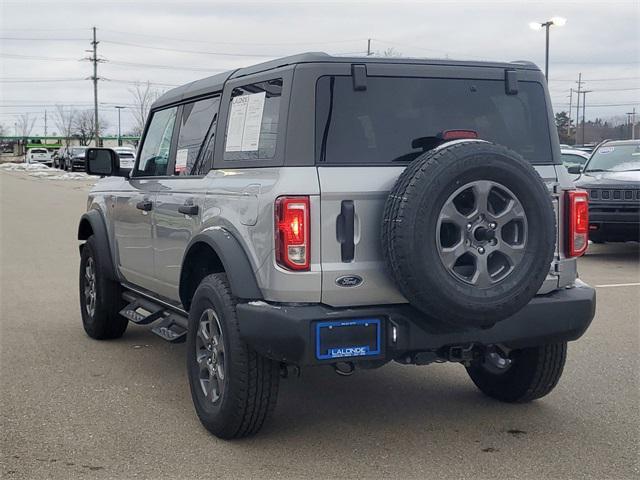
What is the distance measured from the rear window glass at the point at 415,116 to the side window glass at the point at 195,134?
3.74 feet

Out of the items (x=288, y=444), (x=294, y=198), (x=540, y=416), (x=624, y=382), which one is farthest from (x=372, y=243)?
(x=624, y=382)

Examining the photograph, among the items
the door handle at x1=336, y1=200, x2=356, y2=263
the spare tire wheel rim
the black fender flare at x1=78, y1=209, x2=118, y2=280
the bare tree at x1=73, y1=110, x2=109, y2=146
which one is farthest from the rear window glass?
the bare tree at x1=73, y1=110, x2=109, y2=146

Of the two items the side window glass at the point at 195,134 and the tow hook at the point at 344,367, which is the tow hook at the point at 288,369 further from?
the side window glass at the point at 195,134

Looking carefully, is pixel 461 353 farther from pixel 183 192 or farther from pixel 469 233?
pixel 183 192

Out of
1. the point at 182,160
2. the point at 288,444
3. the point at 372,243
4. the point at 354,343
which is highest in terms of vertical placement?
the point at 182,160

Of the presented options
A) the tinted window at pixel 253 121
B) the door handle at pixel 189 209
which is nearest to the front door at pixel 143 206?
the door handle at pixel 189 209

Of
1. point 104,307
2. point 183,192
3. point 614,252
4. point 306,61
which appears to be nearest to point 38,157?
point 614,252

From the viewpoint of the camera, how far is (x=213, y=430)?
190 inches

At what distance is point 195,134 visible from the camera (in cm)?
582

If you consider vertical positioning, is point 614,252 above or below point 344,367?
below

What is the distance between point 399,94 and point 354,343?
1.38 meters

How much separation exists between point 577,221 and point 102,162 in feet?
12.5

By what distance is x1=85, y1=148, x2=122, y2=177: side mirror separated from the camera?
6.95 meters

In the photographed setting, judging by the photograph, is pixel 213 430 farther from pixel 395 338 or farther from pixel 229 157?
pixel 229 157
